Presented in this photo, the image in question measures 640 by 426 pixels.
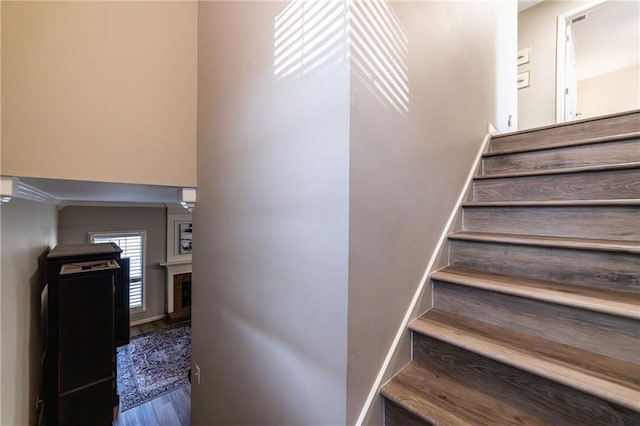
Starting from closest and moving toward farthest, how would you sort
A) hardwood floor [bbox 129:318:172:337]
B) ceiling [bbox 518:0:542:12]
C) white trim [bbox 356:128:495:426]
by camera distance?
white trim [bbox 356:128:495:426] < ceiling [bbox 518:0:542:12] < hardwood floor [bbox 129:318:172:337]

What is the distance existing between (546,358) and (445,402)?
370 mm

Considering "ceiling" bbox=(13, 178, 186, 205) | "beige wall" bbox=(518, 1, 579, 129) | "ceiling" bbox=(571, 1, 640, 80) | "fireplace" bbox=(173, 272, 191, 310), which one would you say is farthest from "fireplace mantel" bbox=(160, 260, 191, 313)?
"ceiling" bbox=(571, 1, 640, 80)

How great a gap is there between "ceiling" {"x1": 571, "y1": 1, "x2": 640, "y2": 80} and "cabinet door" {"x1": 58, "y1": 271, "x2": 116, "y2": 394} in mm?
6298

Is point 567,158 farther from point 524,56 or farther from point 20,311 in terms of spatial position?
point 20,311

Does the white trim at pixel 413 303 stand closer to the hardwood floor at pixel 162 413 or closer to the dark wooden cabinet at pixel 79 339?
the dark wooden cabinet at pixel 79 339

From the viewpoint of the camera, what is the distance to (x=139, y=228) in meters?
5.03

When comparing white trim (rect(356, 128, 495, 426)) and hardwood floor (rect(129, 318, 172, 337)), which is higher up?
white trim (rect(356, 128, 495, 426))

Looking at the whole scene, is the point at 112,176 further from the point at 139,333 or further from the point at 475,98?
the point at 139,333

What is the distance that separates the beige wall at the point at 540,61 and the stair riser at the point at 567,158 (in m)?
2.52

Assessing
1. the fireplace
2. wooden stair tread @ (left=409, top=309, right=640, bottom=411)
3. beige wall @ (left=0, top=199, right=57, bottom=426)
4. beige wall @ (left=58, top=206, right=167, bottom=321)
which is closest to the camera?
wooden stair tread @ (left=409, top=309, right=640, bottom=411)

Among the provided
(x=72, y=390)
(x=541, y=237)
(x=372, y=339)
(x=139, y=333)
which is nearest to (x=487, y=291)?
(x=541, y=237)

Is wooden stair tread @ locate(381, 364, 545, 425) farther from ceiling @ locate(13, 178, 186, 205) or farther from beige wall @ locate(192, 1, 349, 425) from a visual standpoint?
ceiling @ locate(13, 178, 186, 205)

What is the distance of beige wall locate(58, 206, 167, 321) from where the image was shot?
4.31 m

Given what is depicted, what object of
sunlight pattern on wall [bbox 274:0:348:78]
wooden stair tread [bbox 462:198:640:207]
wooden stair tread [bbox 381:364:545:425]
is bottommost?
wooden stair tread [bbox 381:364:545:425]
